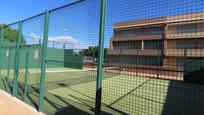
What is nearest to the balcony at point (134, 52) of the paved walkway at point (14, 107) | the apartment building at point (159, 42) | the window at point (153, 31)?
the apartment building at point (159, 42)

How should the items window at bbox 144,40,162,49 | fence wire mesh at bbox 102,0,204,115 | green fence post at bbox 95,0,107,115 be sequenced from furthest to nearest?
1. green fence post at bbox 95,0,107,115
2. window at bbox 144,40,162,49
3. fence wire mesh at bbox 102,0,204,115

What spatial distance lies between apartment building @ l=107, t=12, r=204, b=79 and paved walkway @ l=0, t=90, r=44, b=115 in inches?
105

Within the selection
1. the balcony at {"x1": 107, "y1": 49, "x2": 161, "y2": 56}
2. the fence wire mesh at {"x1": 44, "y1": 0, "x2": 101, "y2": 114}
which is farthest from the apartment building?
the fence wire mesh at {"x1": 44, "y1": 0, "x2": 101, "y2": 114}

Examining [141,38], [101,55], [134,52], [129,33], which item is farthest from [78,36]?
[141,38]

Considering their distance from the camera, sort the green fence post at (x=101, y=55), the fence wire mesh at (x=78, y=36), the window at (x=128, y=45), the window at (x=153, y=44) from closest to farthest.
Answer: the window at (x=153, y=44) → the window at (x=128, y=45) → the green fence post at (x=101, y=55) → the fence wire mesh at (x=78, y=36)

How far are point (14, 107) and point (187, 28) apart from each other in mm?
4574

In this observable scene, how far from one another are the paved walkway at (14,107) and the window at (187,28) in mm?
3658

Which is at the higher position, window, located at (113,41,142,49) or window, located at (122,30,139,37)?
window, located at (122,30,139,37)

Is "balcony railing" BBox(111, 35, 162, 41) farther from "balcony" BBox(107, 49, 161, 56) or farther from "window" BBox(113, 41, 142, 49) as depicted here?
"balcony" BBox(107, 49, 161, 56)

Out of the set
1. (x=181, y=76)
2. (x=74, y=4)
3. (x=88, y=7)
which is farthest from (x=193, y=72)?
(x=74, y=4)

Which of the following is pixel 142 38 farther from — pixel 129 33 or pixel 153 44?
pixel 129 33

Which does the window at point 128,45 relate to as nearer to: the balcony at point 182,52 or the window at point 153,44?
the window at point 153,44

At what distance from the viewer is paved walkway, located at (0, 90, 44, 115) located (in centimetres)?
520

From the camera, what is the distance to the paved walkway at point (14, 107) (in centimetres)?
520
